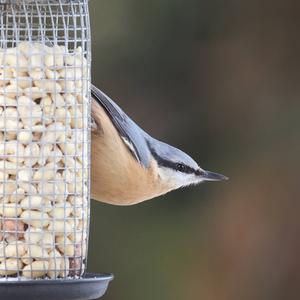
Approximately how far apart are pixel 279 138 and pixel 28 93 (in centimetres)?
574

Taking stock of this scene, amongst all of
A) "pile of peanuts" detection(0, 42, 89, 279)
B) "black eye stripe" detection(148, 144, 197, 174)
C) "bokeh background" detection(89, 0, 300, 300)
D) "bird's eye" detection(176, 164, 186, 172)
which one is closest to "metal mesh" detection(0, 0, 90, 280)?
"pile of peanuts" detection(0, 42, 89, 279)

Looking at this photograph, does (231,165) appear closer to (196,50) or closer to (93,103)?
(196,50)

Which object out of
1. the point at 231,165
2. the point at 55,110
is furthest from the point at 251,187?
the point at 55,110

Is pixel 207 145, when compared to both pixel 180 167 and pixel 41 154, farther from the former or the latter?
pixel 41 154

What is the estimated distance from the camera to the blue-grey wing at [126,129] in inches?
181

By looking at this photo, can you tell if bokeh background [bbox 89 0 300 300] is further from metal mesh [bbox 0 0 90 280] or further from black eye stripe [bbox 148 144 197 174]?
metal mesh [bbox 0 0 90 280]

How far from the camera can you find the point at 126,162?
4.81 m

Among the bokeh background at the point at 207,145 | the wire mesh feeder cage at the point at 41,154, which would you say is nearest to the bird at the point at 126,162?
the wire mesh feeder cage at the point at 41,154

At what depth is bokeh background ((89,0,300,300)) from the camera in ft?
30.2

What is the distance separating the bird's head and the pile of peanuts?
1.02 m

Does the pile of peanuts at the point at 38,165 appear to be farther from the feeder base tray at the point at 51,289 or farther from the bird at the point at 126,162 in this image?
the bird at the point at 126,162

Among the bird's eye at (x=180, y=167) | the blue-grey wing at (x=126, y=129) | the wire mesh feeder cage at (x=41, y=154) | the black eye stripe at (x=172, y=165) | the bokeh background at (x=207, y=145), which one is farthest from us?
the bokeh background at (x=207, y=145)

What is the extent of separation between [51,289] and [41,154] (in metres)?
0.52

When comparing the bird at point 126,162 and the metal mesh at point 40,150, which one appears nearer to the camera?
the metal mesh at point 40,150
